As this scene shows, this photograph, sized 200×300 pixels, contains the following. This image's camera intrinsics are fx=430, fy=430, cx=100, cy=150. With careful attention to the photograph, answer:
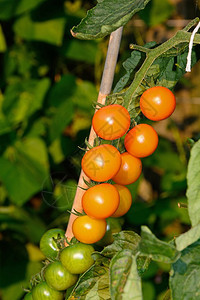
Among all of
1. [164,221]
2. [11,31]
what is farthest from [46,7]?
[164,221]

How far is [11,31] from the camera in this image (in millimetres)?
1423

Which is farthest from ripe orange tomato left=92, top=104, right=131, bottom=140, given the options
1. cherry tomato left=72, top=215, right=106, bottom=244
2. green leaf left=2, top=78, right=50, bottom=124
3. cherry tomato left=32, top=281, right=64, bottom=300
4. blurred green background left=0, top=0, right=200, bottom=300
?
green leaf left=2, top=78, right=50, bottom=124

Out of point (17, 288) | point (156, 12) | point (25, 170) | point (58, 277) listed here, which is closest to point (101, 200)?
point (58, 277)

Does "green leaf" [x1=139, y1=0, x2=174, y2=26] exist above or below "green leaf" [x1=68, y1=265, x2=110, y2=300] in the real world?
above

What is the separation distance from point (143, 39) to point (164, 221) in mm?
625

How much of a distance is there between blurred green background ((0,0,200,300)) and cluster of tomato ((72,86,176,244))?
68cm

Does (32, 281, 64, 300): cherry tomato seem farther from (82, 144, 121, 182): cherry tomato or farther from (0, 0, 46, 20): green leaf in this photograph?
(0, 0, 46, 20): green leaf

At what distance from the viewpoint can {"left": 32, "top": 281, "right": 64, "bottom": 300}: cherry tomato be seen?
535 mm

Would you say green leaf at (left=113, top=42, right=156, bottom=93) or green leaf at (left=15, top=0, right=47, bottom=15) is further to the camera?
green leaf at (left=15, top=0, right=47, bottom=15)

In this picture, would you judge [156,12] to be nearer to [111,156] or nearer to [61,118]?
[61,118]

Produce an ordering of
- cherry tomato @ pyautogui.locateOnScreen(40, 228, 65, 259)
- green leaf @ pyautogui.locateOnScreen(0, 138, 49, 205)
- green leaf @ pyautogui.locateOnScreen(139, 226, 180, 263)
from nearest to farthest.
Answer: green leaf @ pyautogui.locateOnScreen(139, 226, 180, 263) → cherry tomato @ pyautogui.locateOnScreen(40, 228, 65, 259) → green leaf @ pyautogui.locateOnScreen(0, 138, 49, 205)

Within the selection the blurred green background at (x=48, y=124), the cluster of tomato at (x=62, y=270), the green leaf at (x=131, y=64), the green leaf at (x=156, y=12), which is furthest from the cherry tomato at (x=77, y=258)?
the green leaf at (x=156, y=12)

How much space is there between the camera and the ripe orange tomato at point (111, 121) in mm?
454

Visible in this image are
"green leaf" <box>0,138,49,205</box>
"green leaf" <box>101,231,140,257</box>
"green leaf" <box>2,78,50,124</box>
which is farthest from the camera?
"green leaf" <box>2,78,50,124</box>
